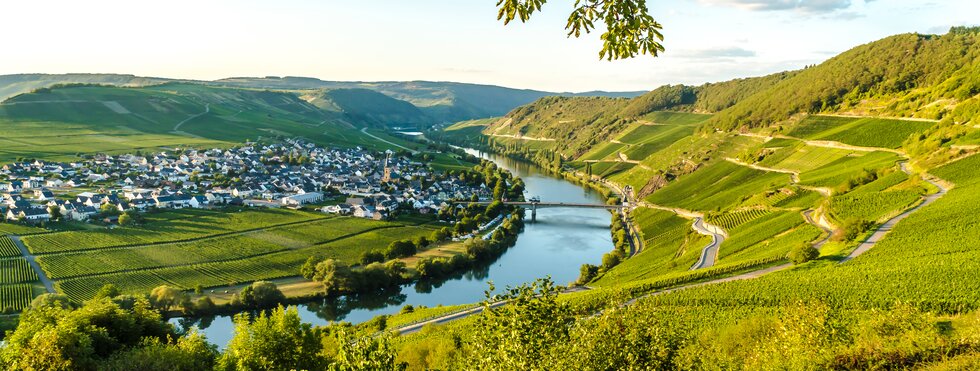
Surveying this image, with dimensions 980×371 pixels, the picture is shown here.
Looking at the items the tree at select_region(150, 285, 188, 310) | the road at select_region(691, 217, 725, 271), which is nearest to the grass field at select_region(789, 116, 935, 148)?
the road at select_region(691, 217, 725, 271)

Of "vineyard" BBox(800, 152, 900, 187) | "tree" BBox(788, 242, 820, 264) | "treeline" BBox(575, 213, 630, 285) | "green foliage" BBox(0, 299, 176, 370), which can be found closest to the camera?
"green foliage" BBox(0, 299, 176, 370)

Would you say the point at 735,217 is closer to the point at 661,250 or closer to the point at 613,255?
the point at 661,250

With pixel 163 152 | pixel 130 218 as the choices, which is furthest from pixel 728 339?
pixel 163 152

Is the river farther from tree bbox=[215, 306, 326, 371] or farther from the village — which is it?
the village

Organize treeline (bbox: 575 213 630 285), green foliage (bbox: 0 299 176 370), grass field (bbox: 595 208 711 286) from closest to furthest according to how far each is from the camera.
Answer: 1. green foliage (bbox: 0 299 176 370)
2. grass field (bbox: 595 208 711 286)
3. treeline (bbox: 575 213 630 285)

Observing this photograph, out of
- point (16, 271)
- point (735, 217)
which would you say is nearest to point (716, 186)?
point (735, 217)

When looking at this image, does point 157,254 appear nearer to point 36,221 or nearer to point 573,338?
point 36,221
